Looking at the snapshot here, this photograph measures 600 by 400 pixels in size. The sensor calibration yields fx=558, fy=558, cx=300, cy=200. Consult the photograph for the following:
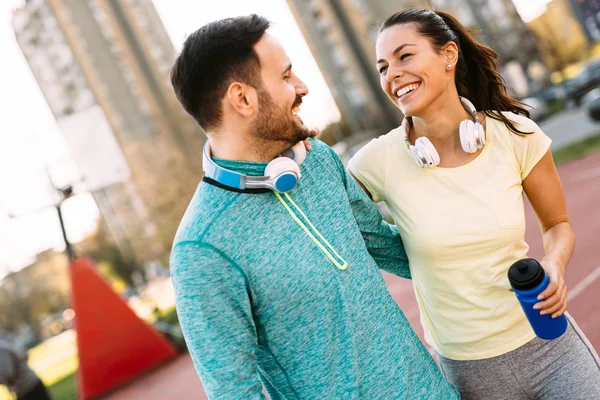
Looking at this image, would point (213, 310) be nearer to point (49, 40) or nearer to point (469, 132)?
point (469, 132)

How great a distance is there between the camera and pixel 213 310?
1.49 meters

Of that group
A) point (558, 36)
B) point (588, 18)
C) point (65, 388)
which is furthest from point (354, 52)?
point (65, 388)

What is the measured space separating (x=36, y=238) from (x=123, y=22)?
Result: 24218 mm

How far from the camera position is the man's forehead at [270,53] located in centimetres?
175

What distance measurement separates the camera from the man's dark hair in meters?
1.71

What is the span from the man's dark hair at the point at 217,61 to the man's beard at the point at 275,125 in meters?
0.06

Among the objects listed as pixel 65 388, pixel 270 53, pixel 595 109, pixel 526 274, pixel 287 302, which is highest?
pixel 270 53

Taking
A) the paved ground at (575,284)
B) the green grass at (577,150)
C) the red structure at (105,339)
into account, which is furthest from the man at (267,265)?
the green grass at (577,150)

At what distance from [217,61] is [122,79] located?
168 ft

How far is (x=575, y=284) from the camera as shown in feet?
20.6

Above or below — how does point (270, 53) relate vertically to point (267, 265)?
above

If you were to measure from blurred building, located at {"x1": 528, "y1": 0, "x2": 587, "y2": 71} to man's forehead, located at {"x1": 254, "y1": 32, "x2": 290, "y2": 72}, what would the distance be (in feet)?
165

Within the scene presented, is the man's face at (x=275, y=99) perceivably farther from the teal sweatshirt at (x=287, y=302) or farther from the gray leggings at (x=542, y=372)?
the gray leggings at (x=542, y=372)

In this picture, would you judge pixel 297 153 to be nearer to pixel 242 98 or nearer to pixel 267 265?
pixel 242 98
